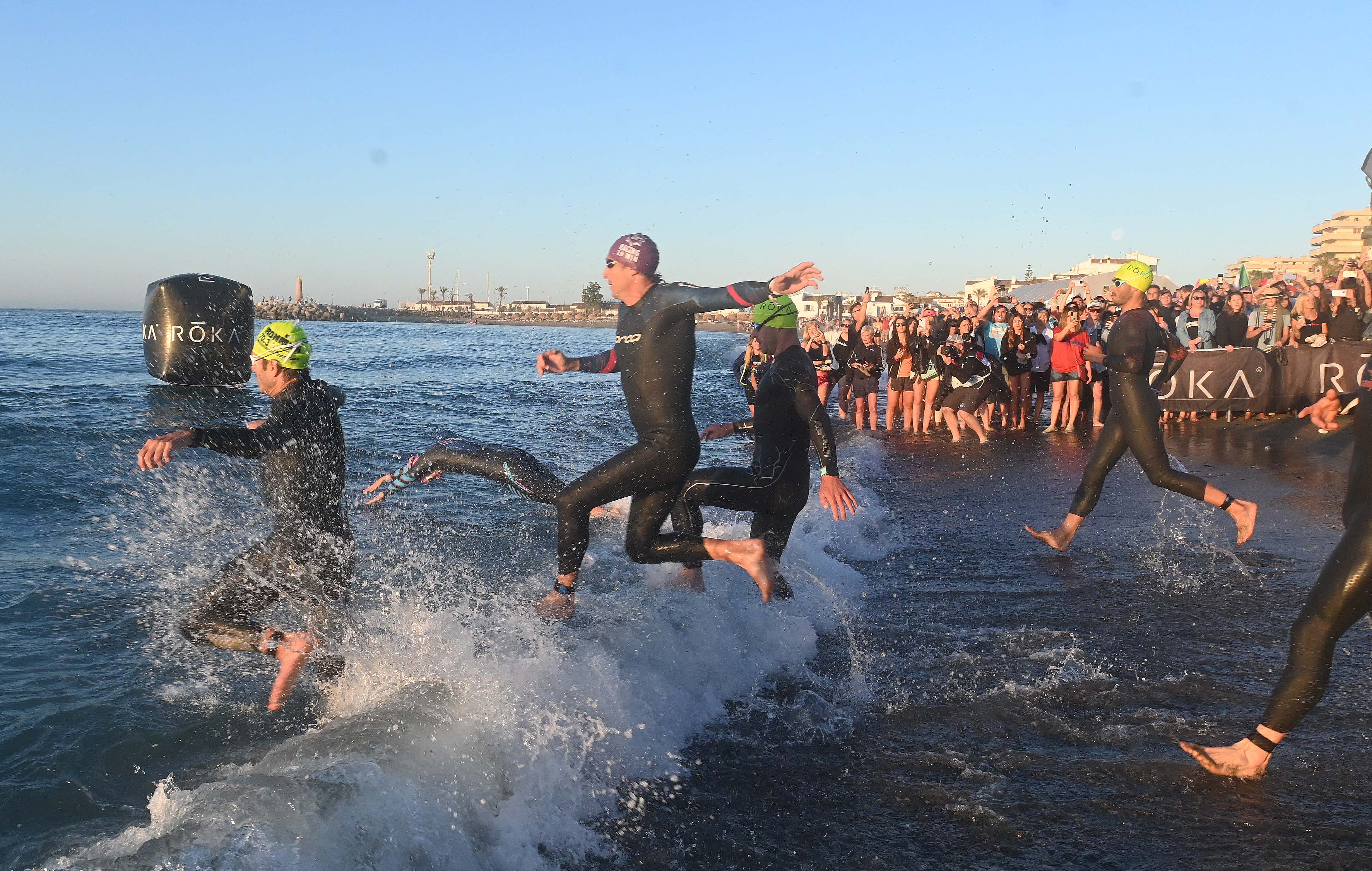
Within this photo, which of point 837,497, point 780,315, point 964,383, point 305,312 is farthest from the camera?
point 305,312

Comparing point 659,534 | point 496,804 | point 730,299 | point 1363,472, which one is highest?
point 730,299

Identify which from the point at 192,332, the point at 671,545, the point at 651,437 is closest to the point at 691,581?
the point at 671,545

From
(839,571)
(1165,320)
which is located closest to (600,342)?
(1165,320)

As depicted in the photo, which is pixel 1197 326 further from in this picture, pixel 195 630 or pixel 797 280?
pixel 195 630

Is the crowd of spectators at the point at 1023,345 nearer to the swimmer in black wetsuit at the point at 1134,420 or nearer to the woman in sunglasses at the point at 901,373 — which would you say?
the woman in sunglasses at the point at 901,373

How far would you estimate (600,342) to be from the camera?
293ft

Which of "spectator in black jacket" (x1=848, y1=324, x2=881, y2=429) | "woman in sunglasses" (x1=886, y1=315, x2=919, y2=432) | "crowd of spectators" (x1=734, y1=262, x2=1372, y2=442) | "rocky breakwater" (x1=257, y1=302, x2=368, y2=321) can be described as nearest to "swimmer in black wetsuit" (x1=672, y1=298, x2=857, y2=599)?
"crowd of spectators" (x1=734, y1=262, x2=1372, y2=442)

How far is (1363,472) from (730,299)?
258 centimetres

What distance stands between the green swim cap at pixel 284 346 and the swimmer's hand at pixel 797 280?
7.11 feet

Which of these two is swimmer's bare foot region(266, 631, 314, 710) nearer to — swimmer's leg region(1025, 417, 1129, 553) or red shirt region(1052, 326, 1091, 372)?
swimmer's leg region(1025, 417, 1129, 553)

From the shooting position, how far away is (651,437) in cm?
479

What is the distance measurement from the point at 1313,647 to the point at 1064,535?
344cm

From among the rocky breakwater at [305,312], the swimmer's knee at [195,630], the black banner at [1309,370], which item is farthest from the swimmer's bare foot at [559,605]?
the rocky breakwater at [305,312]

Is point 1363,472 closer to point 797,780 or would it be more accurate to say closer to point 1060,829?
point 1060,829
